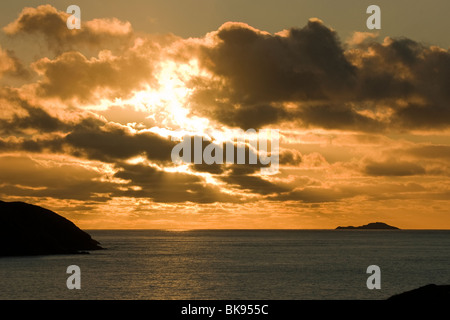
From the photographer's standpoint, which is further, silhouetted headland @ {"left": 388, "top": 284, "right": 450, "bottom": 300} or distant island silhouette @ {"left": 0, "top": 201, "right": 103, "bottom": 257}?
distant island silhouette @ {"left": 0, "top": 201, "right": 103, "bottom": 257}

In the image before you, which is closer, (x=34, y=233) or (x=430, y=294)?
(x=430, y=294)

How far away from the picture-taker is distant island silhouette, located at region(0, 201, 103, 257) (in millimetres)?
128275

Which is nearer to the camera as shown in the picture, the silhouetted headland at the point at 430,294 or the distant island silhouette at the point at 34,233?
the silhouetted headland at the point at 430,294

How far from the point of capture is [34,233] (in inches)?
5389

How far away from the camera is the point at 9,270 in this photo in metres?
93.1

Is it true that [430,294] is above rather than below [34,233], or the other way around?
above

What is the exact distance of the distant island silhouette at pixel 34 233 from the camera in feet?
421
